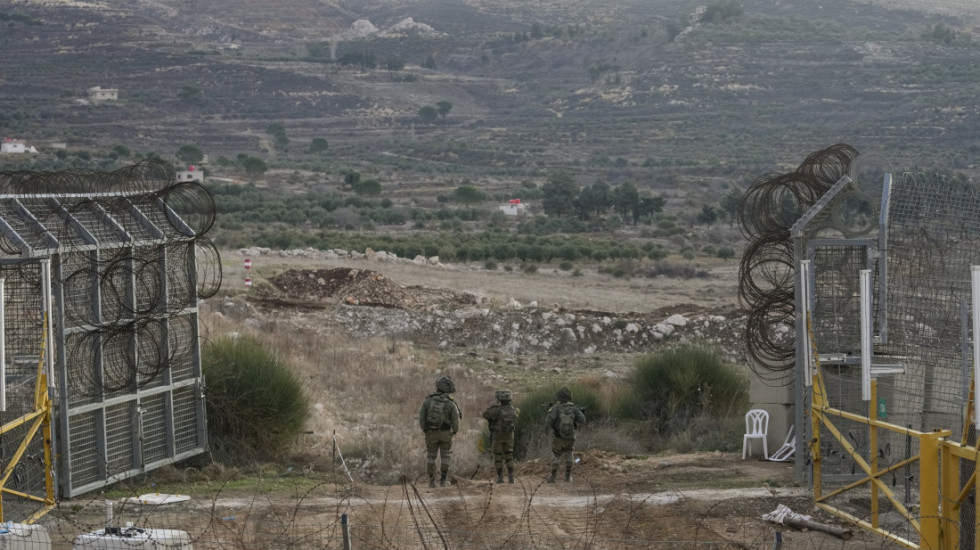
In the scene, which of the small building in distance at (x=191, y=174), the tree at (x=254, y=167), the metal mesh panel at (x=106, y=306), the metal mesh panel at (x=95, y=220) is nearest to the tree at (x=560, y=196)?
the small building in distance at (x=191, y=174)

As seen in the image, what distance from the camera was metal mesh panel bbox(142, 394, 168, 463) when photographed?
13.6 m

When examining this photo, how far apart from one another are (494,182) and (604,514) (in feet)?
251

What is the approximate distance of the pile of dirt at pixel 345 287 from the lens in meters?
31.3

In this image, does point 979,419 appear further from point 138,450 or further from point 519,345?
point 519,345

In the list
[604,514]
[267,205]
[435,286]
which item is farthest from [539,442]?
[267,205]

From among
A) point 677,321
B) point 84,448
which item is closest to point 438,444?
point 84,448

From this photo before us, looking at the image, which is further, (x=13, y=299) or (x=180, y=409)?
(x=180, y=409)

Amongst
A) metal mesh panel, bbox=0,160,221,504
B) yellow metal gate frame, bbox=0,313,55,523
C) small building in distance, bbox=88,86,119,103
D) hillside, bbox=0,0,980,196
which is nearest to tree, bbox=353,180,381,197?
hillside, bbox=0,0,980,196

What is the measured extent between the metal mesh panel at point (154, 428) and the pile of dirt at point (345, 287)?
16539 mm

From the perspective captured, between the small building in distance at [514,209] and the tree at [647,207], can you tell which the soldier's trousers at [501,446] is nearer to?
the tree at [647,207]

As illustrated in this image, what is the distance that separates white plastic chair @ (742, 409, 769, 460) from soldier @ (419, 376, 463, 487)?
12.0 ft

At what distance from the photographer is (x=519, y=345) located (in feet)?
90.7

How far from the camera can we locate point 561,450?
555 inches

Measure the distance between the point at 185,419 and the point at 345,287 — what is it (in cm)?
1843
